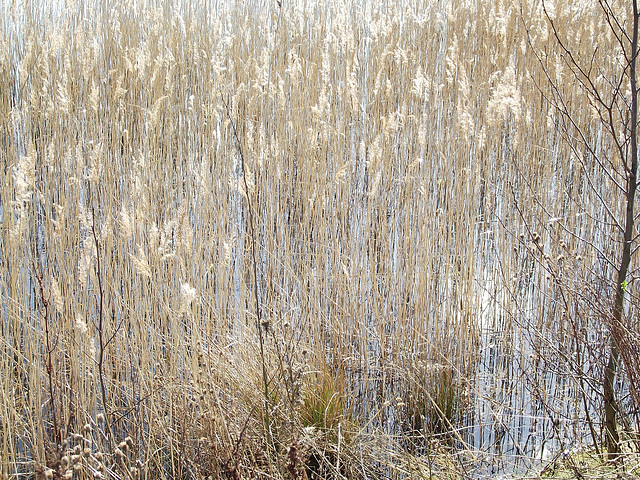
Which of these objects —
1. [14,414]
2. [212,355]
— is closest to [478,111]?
[212,355]

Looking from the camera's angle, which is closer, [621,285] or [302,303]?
[621,285]

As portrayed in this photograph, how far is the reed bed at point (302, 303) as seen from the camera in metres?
1.67

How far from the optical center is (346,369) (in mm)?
2209

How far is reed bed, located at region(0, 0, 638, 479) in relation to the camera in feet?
5.49

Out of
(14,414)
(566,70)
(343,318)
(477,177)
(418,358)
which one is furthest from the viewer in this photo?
(566,70)

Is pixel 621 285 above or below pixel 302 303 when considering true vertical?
above

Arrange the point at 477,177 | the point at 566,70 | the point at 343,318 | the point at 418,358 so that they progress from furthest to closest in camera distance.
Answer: the point at 566,70, the point at 477,177, the point at 343,318, the point at 418,358

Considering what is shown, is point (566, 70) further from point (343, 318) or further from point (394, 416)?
point (394, 416)

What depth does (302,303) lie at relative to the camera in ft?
7.32

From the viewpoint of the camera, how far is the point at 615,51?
3867 mm

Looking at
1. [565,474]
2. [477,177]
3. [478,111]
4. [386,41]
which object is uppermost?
[386,41]

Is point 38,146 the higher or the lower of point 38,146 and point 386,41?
the lower

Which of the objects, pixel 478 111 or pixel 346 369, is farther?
pixel 478 111

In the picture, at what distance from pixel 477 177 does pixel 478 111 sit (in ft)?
3.72
